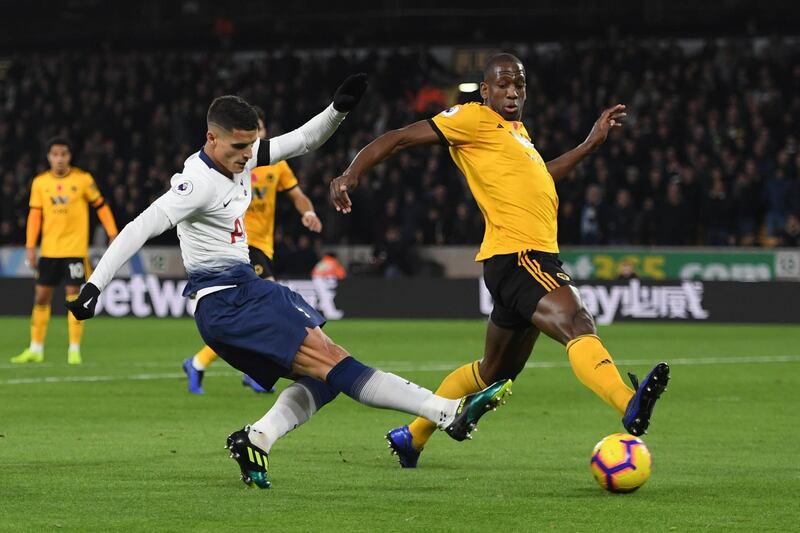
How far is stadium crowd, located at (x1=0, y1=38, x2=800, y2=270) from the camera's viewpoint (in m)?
24.9

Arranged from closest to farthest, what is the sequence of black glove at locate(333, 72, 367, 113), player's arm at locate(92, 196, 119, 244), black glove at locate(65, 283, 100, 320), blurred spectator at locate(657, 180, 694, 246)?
black glove at locate(65, 283, 100, 320) → black glove at locate(333, 72, 367, 113) → player's arm at locate(92, 196, 119, 244) → blurred spectator at locate(657, 180, 694, 246)

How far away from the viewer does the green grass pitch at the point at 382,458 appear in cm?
604

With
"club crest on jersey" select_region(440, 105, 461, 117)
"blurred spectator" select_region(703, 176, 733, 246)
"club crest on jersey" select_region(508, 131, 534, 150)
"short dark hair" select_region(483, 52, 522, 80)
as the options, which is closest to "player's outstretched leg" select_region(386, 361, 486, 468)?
"club crest on jersey" select_region(508, 131, 534, 150)

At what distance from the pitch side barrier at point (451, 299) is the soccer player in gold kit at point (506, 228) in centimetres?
1535

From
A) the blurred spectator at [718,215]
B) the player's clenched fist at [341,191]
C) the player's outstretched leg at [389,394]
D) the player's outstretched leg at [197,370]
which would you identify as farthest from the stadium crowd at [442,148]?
the player's outstretched leg at [389,394]

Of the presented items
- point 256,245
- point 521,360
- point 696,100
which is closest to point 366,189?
point 696,100

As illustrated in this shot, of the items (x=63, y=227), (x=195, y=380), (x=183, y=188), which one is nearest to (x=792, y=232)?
(x=63, y=227)

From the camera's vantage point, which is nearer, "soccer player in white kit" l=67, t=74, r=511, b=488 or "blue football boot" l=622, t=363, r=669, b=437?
"blue football boot" l=622, t=363, r=669, b=437

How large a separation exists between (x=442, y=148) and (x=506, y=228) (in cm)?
2006

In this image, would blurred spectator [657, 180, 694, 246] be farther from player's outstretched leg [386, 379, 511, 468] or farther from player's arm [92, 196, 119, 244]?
player's outstretched leg [386, 379, 511, 468]

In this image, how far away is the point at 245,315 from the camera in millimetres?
6766

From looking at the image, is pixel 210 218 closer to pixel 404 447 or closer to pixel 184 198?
pixel 184 198

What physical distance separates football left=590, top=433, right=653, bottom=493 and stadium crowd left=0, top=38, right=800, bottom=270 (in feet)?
59.8

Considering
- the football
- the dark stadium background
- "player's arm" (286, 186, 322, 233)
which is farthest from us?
the dark stadium background
